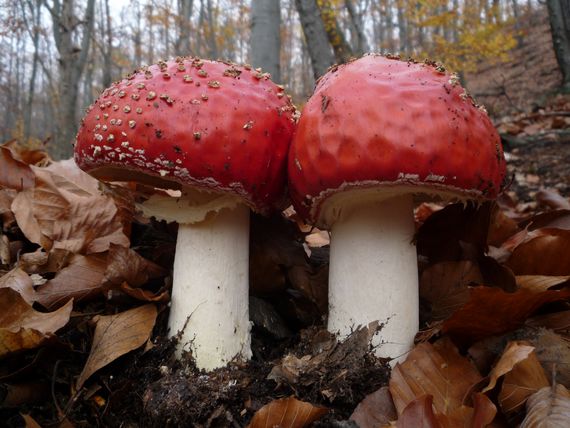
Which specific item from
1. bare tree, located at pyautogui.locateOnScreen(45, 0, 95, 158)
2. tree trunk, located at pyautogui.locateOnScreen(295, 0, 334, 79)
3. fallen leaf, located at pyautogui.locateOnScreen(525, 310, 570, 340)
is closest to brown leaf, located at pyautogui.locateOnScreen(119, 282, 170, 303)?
fallen leaf, located at pyautogui.locateOnScreen(525, 310, 570, 340)

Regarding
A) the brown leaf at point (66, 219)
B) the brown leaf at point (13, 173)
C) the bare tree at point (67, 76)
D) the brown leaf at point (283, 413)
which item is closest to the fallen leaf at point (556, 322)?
the brown leaf at point (283, 413)

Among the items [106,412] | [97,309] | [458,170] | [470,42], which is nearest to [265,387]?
[106,412]

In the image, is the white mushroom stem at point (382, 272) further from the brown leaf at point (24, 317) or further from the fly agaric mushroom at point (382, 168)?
the brown leaf at point (24, 317)

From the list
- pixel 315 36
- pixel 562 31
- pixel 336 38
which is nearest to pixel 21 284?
pixel 315 36

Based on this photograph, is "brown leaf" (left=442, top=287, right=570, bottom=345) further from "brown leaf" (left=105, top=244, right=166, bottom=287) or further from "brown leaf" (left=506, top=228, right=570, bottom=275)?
"brown leaf" (left=105, top=244, right=166, bottom=287)

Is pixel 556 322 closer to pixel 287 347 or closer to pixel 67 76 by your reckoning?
pixel 287 347

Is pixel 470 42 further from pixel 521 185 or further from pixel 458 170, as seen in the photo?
pixel 458 170
